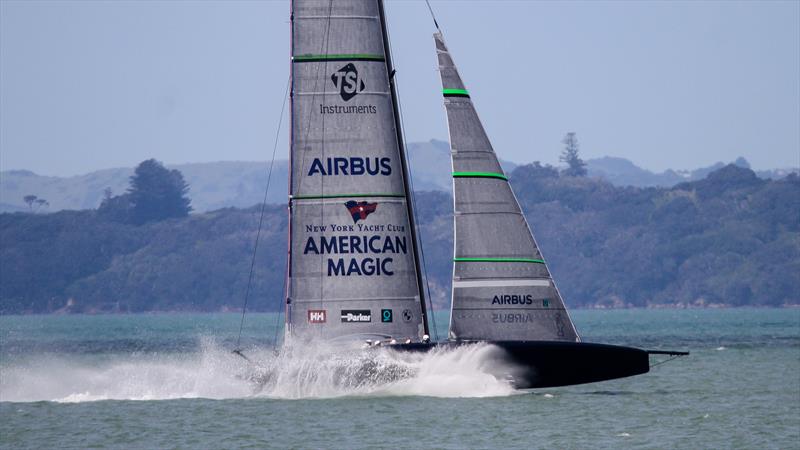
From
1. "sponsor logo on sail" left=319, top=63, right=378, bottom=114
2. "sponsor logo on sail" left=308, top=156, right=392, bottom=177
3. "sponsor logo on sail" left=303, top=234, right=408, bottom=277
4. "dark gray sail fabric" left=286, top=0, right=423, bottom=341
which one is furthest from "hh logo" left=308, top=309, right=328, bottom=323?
"sponsor logo on sail" left=319, top=63, right=378, bottom=114

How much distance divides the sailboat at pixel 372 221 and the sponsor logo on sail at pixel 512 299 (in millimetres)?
23

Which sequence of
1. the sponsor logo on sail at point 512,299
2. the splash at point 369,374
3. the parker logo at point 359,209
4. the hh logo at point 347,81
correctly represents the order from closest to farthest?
the splash at point 369,374 → the sponsor logo on sail at point 512,299 → the hh logo at point 347,81 → the parker logo at point 359,209

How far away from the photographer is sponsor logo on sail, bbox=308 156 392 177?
37.5m

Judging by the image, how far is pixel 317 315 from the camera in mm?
37594

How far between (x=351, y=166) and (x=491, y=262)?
13.1 feet

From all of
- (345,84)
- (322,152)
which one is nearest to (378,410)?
(322,152)

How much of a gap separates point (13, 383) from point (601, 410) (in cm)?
2116

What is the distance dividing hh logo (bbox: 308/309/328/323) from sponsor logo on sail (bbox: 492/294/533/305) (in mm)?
3997

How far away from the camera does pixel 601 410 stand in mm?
38938

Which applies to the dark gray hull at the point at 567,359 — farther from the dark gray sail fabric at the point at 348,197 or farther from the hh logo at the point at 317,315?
the hh logo at the point at 317,315

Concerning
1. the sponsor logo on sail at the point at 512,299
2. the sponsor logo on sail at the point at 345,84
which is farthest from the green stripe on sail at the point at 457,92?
the sponsor logo on sail at the point at 512,299

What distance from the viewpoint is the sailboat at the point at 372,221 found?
37.3 metres

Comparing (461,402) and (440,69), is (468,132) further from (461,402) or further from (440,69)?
(461,402)

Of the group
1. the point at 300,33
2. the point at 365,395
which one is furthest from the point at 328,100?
the point at 365,395
